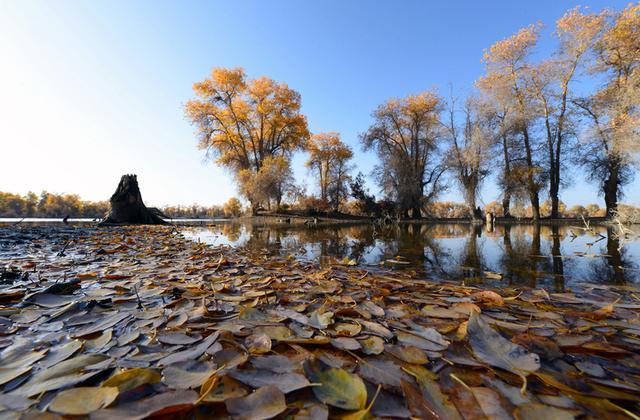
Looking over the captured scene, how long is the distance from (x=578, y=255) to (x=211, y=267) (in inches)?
173

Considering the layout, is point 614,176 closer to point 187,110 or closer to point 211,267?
point 211,267

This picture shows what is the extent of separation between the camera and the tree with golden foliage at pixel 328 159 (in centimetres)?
2392

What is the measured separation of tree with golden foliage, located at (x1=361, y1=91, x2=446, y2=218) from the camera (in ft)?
61.9

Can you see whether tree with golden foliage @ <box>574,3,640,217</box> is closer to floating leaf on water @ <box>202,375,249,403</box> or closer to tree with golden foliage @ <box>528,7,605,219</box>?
tree with golden foliage @ <box>528,7,605,219</box>

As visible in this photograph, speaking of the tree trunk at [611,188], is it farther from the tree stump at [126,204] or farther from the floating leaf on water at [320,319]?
the tree stump at [126,204]

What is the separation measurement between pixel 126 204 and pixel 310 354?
11814 mm

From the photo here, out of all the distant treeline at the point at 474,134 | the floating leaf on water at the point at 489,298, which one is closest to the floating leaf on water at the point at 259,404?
the floating leaf on water at the point at 489,298

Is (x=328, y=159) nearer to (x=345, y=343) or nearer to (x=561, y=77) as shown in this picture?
(x=561, y=77)

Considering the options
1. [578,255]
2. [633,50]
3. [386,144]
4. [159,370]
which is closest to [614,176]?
[633,50]

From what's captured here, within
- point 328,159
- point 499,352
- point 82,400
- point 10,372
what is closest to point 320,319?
point 499,352

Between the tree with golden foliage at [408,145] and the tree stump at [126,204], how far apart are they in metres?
15.1

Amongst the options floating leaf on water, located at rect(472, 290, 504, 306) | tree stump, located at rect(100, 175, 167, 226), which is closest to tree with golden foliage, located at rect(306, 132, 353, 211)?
tree stump, located at rect(100, 175, 167, 226)

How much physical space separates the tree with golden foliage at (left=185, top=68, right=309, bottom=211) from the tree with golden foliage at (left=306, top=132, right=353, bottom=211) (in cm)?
338

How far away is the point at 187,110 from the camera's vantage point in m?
20.8
